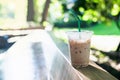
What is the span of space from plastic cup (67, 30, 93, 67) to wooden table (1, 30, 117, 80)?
0.11 ft

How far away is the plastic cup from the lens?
1.24 metres

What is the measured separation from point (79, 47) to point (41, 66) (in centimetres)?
25

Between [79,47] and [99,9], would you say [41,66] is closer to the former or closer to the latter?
[79,47]

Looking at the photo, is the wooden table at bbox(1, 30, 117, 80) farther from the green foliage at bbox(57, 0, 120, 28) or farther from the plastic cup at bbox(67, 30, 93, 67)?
the green foliage at bbox(57, 0, 120, 28)

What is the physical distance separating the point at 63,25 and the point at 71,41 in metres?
7.13

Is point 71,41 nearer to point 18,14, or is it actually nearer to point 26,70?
point 26,70

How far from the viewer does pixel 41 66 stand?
1380 millimetres

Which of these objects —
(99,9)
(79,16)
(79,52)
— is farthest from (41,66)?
(99,9)

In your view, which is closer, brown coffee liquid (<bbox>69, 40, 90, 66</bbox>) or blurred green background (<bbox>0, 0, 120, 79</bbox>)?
brown coffee liquid (<bbox>69, 40, 90, 66</bbox>)

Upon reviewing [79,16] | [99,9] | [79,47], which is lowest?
[79,47]

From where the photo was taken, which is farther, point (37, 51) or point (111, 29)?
point (111, 29)

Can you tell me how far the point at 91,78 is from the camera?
1083 mm

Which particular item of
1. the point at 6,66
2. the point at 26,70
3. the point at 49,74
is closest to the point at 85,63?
the point at 49,74

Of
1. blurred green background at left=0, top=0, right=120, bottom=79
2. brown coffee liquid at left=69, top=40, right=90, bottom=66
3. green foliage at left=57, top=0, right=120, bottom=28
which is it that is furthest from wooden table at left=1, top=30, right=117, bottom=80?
green foliage at left=57, top=0, right=120, bottom=28
